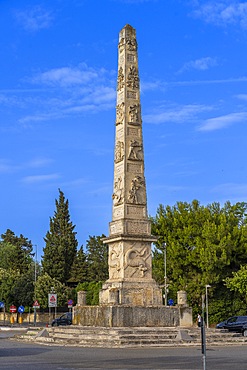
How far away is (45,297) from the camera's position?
68.0m

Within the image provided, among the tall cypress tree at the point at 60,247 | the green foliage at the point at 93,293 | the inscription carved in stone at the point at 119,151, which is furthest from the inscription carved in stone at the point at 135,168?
the tall cypress tree at the point at 60,247

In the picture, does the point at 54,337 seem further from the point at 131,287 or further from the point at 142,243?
the point at 142,243

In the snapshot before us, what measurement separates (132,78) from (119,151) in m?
3.71

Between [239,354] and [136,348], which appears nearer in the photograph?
[239,354]

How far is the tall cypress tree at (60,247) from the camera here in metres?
81.1

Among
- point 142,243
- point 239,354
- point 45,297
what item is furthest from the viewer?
point 45,297

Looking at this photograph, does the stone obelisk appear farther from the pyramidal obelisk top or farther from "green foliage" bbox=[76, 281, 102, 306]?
"green foliage" bbox=[76, 281, 102, 306]

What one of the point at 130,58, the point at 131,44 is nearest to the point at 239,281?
the point at 130,58

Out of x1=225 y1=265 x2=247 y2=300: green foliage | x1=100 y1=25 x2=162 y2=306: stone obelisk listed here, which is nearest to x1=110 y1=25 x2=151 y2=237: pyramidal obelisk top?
x1=100 y1=25 x2=162 y2=306: stone obelisk

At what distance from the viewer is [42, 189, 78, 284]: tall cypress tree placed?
81062 millimetres

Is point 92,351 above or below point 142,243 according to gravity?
below

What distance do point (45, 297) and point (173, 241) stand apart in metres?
21.4

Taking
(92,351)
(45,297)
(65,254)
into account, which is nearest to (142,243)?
(92,351)

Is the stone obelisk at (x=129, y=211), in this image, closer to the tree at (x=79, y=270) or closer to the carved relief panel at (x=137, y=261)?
the carved relief panel at (x=137, y=261)
